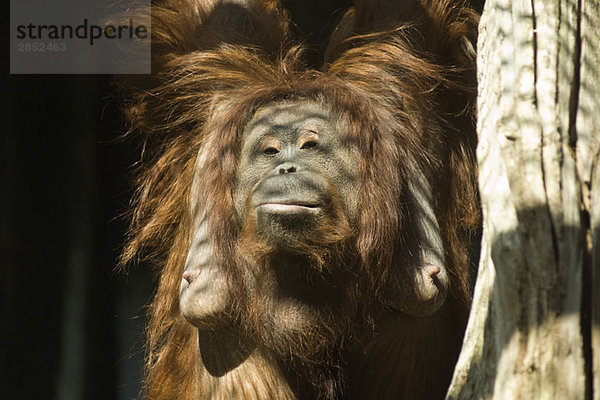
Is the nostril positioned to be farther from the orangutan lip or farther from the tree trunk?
the tree trunk

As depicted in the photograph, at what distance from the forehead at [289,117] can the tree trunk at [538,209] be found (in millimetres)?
750

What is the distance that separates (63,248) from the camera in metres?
5.17

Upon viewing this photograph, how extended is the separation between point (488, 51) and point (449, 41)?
1.02 meters

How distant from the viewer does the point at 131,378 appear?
524 cm

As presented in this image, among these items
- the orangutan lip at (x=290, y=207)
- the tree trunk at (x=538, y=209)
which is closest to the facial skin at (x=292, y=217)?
the orangutan lip at (x=290, y=207)

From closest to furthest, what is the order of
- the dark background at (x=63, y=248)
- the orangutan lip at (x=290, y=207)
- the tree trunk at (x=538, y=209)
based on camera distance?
the tree trunk at (x=538, y=209) → the orangutan lip at (x=290, y=207) → the dark background at (x=63, y=248)

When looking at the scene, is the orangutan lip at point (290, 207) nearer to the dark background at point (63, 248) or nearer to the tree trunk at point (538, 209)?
the tree trunk at point (538, 209)

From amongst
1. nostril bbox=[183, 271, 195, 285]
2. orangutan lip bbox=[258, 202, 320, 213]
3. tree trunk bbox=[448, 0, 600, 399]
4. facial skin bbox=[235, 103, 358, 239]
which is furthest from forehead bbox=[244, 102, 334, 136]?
tree trunk bbox=[448, 0, 600, 399]

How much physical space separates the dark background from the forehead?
1.93m

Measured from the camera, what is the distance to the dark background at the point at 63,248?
5.00 m

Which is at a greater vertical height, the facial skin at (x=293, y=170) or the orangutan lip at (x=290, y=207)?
the facial skin at (x=293, y=170)

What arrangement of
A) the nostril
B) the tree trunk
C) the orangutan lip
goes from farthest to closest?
the nostril
the orangutan lip
the tree trunk

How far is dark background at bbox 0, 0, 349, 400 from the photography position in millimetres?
4996

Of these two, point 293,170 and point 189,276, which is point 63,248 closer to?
point 189,276
